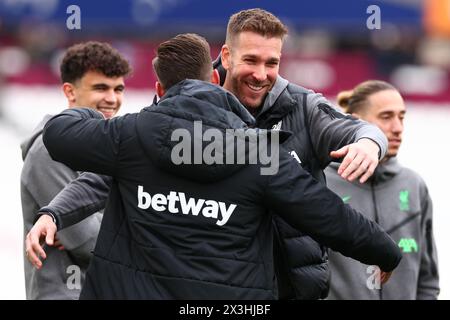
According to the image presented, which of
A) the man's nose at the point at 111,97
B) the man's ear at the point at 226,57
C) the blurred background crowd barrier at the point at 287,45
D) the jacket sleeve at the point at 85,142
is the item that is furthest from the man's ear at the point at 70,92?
the blurred background crowd barrier at the point at 287,45

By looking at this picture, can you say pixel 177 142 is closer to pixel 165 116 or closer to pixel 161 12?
pixel 165 116

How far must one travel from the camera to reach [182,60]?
368 cm

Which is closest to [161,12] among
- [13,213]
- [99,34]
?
[99,34]

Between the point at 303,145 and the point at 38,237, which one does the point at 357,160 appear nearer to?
the point at 303,145

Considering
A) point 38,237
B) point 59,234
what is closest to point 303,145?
point 38,237

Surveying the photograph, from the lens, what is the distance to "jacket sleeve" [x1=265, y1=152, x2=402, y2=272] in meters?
3.53

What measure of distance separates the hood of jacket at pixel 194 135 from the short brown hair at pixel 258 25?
0.71m

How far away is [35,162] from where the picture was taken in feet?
16.2

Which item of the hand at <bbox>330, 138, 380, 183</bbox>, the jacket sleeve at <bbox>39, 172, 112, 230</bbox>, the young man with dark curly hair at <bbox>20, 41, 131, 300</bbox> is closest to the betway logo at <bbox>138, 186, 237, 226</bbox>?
the hand at <bbox>330, 138, 380, 183</bbox>

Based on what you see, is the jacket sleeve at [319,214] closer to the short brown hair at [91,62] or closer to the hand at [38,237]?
the hand at [38,237]

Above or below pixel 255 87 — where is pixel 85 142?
below

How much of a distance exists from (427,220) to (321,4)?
39.4 feet

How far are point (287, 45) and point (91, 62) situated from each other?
13.5 m

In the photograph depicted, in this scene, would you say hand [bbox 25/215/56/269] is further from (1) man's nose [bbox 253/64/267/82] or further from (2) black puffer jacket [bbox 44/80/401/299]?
(1) man's nose [bbox 253/64/267/82]
